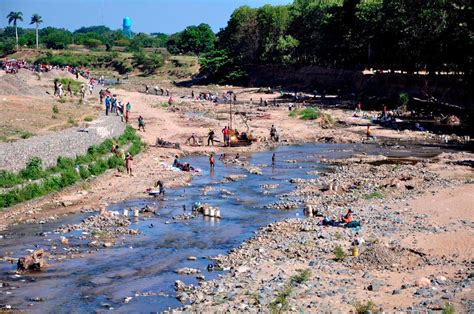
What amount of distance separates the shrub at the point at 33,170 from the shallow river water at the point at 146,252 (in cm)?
452

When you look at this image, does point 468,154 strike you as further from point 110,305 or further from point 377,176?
point 110,305

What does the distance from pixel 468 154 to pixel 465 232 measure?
2083cm

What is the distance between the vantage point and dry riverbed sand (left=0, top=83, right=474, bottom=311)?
2014 cm

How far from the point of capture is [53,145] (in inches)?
1531

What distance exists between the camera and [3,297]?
20.8 m

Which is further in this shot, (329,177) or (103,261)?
(329,177)

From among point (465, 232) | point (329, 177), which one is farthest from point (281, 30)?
point (465, 232)

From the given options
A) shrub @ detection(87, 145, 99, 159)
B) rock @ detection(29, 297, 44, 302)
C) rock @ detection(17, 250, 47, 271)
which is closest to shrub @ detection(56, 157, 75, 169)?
shrub @ detection(87, 145, 99, 159)

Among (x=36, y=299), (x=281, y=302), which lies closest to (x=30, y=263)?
(x=36, y=299)

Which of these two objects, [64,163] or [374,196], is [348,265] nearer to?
[374,196]

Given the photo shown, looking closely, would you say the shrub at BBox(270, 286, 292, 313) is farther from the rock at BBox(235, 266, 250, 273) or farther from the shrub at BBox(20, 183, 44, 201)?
the shrub at BBox(20, 183, 44, 201)

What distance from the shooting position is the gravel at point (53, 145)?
3503cm

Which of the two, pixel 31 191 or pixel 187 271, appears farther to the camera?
pixel 31 191

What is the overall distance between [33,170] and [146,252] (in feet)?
36.6
